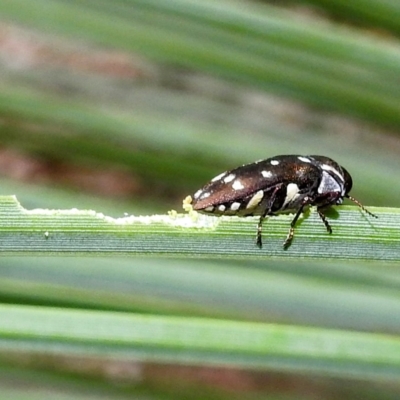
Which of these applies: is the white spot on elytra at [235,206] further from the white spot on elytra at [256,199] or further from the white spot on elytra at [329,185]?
the white spot on elytra at [329,185]

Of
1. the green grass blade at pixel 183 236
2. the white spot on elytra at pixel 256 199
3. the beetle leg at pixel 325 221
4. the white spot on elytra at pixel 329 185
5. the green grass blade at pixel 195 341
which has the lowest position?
the green grass blade at pixel 195 341

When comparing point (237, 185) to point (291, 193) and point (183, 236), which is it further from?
point (183, 236)

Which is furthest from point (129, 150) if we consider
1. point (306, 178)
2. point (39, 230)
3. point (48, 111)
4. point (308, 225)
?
point (39, 230)

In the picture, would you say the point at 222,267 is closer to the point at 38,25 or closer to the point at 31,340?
the point at 38,25

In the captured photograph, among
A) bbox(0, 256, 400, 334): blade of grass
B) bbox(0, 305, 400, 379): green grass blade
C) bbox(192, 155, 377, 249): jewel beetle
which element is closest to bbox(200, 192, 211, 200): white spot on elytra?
bbox(192, 155, 377, 249): jewel beetle

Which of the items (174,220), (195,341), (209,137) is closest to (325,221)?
(174,220)

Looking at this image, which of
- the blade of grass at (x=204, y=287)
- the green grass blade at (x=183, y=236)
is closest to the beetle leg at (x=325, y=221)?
the green grass blade at (x=183, y=236)

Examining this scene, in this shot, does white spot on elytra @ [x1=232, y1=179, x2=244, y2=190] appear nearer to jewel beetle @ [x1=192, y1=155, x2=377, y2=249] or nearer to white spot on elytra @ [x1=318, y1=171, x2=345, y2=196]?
jewel beetle @ [x1=192, y1=155, x2=377, y2=249]
